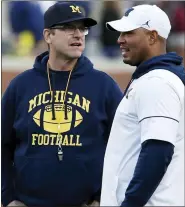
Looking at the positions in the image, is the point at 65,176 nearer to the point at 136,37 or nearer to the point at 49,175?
the point at 49,175

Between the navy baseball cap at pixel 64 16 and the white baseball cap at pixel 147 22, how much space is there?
1.81 feet

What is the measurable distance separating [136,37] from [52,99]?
0.73 meters

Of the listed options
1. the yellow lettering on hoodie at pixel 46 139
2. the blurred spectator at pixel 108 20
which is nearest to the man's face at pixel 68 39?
the yellow lettering on hoodie at pixel 46 139

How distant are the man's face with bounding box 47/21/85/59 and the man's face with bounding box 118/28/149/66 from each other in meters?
0.56

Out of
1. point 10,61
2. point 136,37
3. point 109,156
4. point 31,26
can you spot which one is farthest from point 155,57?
point 10,61

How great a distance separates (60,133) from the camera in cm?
372

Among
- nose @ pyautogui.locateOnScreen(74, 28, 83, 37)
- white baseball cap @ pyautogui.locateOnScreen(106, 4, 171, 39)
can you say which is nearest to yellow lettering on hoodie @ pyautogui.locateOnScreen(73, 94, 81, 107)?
nose @ pyautogui.locateOnScreen(74, 28, 83, 37)

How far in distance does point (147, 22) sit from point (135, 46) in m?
0.13

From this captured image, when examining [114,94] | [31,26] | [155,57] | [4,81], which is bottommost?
[4,81]

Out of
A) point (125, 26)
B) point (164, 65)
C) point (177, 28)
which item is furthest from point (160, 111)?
point (177, 28)

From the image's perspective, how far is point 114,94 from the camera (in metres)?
3.80

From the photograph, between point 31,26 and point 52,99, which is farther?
point 31,26

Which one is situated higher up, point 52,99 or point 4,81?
point 52,99

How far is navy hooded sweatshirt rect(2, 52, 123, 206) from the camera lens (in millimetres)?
3721
